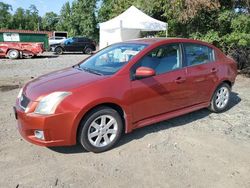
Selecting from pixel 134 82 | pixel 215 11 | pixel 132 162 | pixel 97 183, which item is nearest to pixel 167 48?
pixel 134 82

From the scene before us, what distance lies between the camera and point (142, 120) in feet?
15.3

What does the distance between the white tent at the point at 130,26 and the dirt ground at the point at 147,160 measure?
39.9 ft

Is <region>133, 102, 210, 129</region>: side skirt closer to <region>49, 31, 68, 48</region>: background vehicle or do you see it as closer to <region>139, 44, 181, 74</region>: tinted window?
<region>139, 44, 181, 74</region>: tinted window

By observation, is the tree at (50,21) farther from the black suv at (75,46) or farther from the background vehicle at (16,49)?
the background vehicle at (16,49)

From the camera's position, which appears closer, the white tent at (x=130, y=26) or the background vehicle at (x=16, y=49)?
the white tent at (x=130, y=26)

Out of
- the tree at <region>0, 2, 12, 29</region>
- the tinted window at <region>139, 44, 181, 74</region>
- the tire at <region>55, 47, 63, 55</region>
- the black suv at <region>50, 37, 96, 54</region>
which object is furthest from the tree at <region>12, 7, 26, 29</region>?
the tinted window at <region>139, 44, 181, 74</region>

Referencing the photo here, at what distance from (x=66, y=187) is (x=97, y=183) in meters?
0.37

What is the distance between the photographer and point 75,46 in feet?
86.1

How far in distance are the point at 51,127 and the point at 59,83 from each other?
0.73m

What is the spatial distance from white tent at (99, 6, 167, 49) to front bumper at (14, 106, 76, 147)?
44.2ft

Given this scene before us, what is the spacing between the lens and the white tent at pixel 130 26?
1691cm

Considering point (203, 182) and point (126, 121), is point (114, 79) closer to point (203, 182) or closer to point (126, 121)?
point (126, 121)

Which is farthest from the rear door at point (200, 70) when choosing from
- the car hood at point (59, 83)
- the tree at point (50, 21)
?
the tree at point (50, 21)

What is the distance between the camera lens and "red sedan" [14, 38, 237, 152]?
3.92 meters
